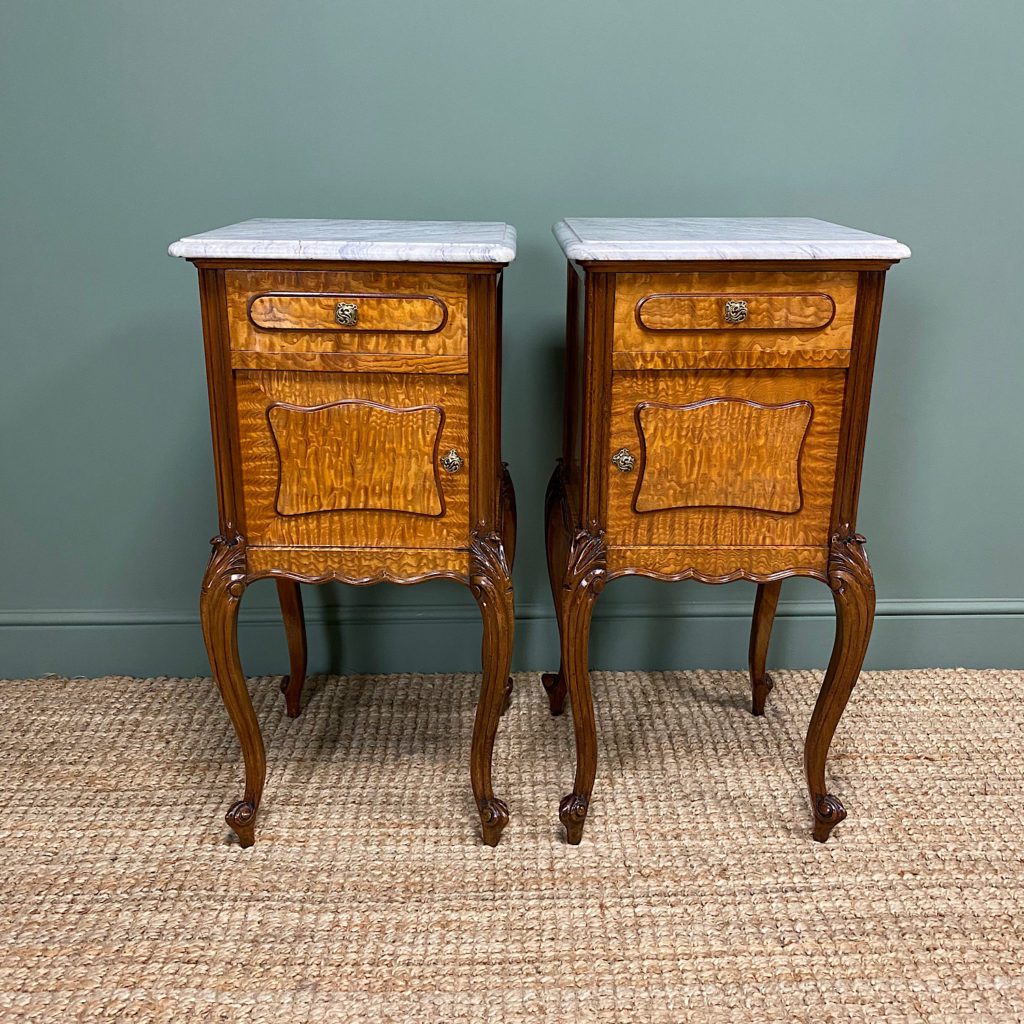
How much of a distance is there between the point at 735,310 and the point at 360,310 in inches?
19.7

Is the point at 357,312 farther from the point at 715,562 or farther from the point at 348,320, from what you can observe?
the point at 715,562

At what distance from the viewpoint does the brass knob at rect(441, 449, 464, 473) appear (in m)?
1.37

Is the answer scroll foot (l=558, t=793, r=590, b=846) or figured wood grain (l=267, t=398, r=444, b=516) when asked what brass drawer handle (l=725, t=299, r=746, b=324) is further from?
scroll foot (l=558, t=793, r=590, b=846)

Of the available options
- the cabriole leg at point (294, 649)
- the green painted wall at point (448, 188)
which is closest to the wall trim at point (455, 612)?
the green painted wall at point (448, 188)

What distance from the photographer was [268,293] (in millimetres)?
1297

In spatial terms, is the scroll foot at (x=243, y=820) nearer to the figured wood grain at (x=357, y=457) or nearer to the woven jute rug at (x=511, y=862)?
the woven jute rug at (x=511, y=862)

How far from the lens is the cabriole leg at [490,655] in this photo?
142cm

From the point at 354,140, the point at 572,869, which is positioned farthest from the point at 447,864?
the point at 354,140

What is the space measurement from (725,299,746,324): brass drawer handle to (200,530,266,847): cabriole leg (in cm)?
75

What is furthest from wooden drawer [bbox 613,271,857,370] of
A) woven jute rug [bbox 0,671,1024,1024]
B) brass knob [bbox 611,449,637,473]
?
woven jute rug [bbox 0,671,1024,1024]

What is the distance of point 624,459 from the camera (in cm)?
137


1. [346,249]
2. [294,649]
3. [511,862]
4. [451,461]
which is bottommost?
[511,862]

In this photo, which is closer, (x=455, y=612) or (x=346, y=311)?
(x=346, y=311)

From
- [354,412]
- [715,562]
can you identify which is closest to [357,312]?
[354,412]
